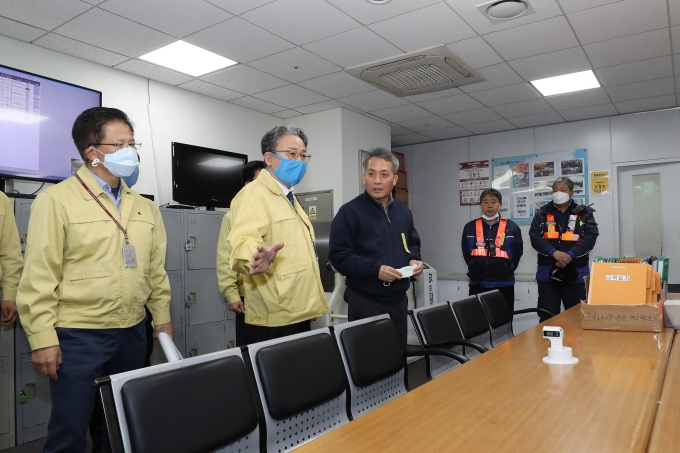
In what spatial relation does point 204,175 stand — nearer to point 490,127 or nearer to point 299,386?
point 299,386

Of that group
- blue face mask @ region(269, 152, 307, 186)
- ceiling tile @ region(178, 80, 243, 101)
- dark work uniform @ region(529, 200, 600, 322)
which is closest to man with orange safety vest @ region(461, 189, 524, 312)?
dark work uniform @ region(529, 200, 600, 322)

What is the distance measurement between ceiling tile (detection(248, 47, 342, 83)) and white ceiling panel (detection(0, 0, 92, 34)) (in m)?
1.40

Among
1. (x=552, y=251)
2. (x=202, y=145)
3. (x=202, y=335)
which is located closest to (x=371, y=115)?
(x=202, y=145)

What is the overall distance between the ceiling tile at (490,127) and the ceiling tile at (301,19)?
3375 mm

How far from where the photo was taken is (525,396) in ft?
4.26

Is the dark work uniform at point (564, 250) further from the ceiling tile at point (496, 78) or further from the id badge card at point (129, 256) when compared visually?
the id badge card at point (129, 256)

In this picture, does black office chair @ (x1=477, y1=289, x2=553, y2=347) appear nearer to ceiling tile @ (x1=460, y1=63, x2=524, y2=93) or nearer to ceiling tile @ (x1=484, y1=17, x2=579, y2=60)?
ceiling tile @ (x1=484, y1=17, x2=579, y2=60)

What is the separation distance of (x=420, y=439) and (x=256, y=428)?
0.55 m

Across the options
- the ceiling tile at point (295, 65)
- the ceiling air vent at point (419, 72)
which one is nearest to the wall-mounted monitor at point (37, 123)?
the ceiling tile at point (295, 65)

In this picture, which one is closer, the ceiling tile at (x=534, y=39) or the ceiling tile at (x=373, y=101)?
the ceiling tile at (x=534, y=39)

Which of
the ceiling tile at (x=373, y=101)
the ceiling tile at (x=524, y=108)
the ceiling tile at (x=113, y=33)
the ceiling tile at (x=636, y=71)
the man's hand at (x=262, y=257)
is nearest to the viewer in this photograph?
the man's hand at (x=262, y=257)

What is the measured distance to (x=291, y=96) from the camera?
16.6 feet

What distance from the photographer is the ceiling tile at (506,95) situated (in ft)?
16.2

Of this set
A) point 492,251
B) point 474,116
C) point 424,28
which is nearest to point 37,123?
point 424,28
